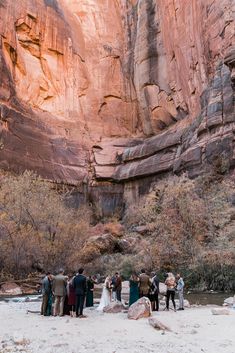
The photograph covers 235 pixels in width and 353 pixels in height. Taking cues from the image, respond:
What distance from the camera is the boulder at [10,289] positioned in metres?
21.5

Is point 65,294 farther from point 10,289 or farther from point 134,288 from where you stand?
point 10,289

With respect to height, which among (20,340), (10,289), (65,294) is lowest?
(20,340)

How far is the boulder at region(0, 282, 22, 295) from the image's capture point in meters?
21.5

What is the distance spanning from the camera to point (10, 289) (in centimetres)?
2209

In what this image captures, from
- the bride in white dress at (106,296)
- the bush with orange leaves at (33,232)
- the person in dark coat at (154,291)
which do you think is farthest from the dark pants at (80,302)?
the bush with orange leaves at (33,232)

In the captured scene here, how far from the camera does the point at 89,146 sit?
1964 inches

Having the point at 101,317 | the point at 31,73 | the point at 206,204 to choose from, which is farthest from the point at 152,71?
the point at 101,317

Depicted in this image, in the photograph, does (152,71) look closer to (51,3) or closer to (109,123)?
(109,123)

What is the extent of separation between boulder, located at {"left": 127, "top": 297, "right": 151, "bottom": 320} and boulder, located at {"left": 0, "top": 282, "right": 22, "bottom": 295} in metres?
10.6

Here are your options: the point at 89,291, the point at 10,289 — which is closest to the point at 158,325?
the point at 89,291

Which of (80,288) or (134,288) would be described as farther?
(134,288)

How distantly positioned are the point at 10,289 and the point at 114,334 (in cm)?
1340

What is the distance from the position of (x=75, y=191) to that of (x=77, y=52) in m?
19.2

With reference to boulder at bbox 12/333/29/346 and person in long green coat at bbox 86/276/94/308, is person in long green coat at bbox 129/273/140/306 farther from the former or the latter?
boulder at bbox 12/333/29/346
